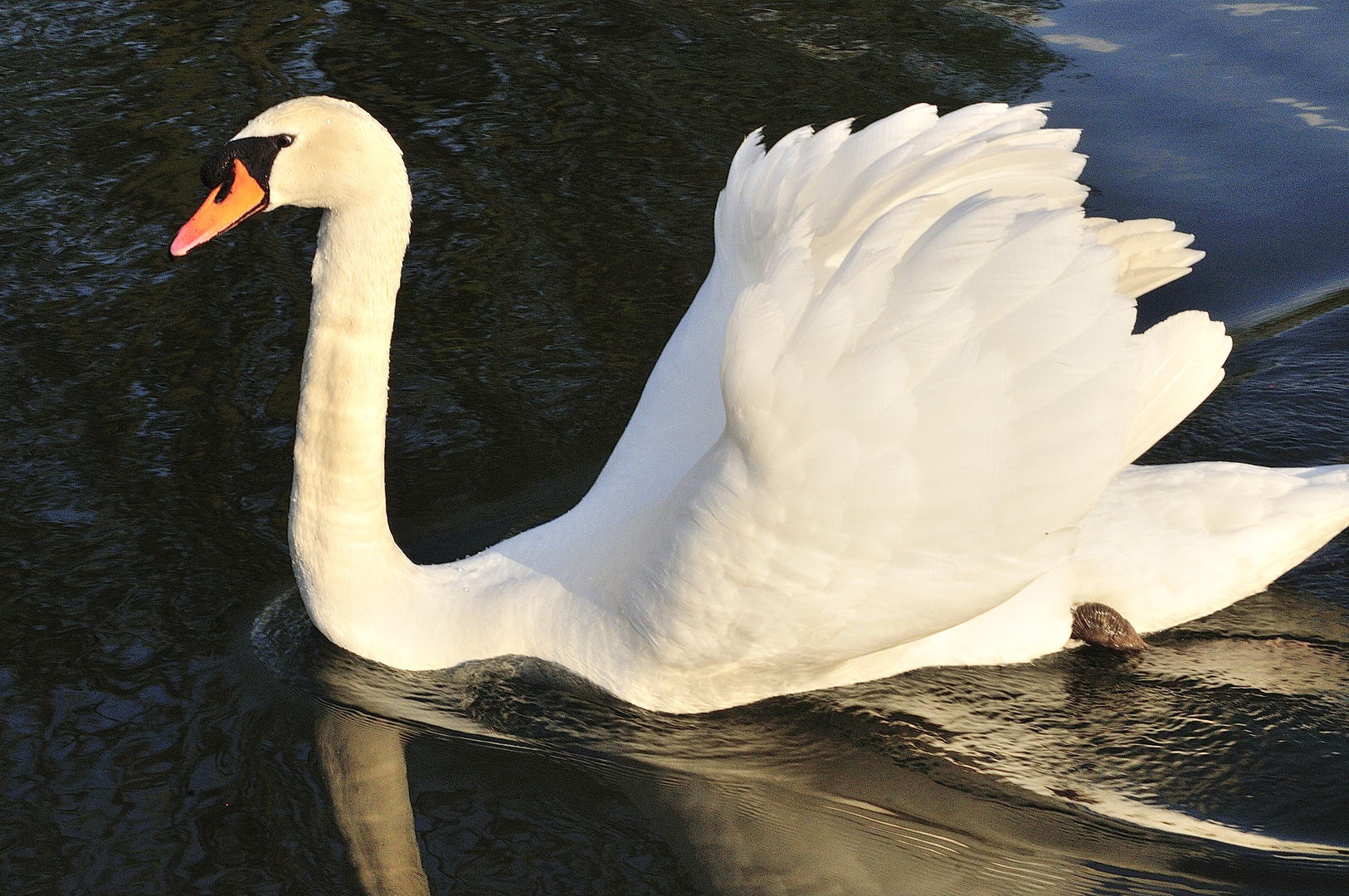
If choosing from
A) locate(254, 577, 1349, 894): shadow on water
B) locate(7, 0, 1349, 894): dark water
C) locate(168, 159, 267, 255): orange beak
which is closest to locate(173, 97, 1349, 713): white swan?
locate(168, 159, 267, 255): orange beak

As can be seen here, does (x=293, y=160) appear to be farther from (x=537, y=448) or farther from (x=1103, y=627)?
(x=1103, y=627)

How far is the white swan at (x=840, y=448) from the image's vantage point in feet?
12.3

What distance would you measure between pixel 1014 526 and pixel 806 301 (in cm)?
83

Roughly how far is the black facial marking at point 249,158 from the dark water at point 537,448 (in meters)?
1.50

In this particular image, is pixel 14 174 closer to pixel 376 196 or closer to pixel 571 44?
pixel 571 44

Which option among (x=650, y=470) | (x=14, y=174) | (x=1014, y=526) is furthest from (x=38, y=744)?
(x=14, y=174)

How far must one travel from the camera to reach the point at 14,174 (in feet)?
25.9

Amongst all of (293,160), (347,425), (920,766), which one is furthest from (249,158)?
(920,766)

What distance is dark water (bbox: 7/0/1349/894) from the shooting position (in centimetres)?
384

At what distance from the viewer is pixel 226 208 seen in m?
4.09

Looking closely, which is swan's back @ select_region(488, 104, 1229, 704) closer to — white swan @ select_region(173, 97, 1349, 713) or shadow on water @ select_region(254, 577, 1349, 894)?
white swan @ select_region(173, 97, 1349, 713)

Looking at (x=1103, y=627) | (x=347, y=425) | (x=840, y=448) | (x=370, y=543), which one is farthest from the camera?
(x=1103, y=627)

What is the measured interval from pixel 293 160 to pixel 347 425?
2.58 ft

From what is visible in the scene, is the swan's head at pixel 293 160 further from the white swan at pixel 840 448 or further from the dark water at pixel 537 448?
the dark water at pixel 537 448
